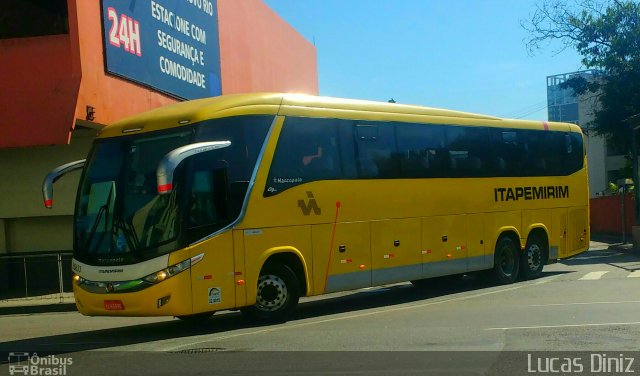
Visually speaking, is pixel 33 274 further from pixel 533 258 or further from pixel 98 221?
pixel 533 258

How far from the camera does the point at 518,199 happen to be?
15.8 m

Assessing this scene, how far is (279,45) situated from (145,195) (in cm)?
2157

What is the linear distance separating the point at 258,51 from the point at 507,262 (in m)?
15.1

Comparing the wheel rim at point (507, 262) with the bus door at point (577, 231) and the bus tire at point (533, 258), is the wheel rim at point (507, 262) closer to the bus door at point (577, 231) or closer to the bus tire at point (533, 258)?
the bus tire at point (533, 258)

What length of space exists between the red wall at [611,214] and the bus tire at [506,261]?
18.3 metres

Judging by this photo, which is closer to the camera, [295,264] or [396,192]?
[295,264]

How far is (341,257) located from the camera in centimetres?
1209

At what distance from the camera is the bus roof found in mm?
10438

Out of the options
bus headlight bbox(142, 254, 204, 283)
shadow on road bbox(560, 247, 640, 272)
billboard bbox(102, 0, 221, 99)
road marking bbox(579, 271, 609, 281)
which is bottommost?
shadow on road bbox(560, 247, 640, 272)

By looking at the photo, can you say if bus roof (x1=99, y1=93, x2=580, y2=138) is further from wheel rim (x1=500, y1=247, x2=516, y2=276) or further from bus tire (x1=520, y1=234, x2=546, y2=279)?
bus tire (x1=520, y1=234, x2=546, y2=279)

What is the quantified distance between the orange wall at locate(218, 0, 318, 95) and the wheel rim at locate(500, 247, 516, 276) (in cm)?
1197

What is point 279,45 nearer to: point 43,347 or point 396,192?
point 396,192

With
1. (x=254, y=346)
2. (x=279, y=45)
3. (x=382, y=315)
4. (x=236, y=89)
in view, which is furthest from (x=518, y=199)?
(x=279, y=45)

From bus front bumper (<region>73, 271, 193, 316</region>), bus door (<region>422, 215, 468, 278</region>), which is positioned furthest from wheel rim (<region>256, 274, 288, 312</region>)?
bus door (<region>422, 215, 468, 278</region>)
